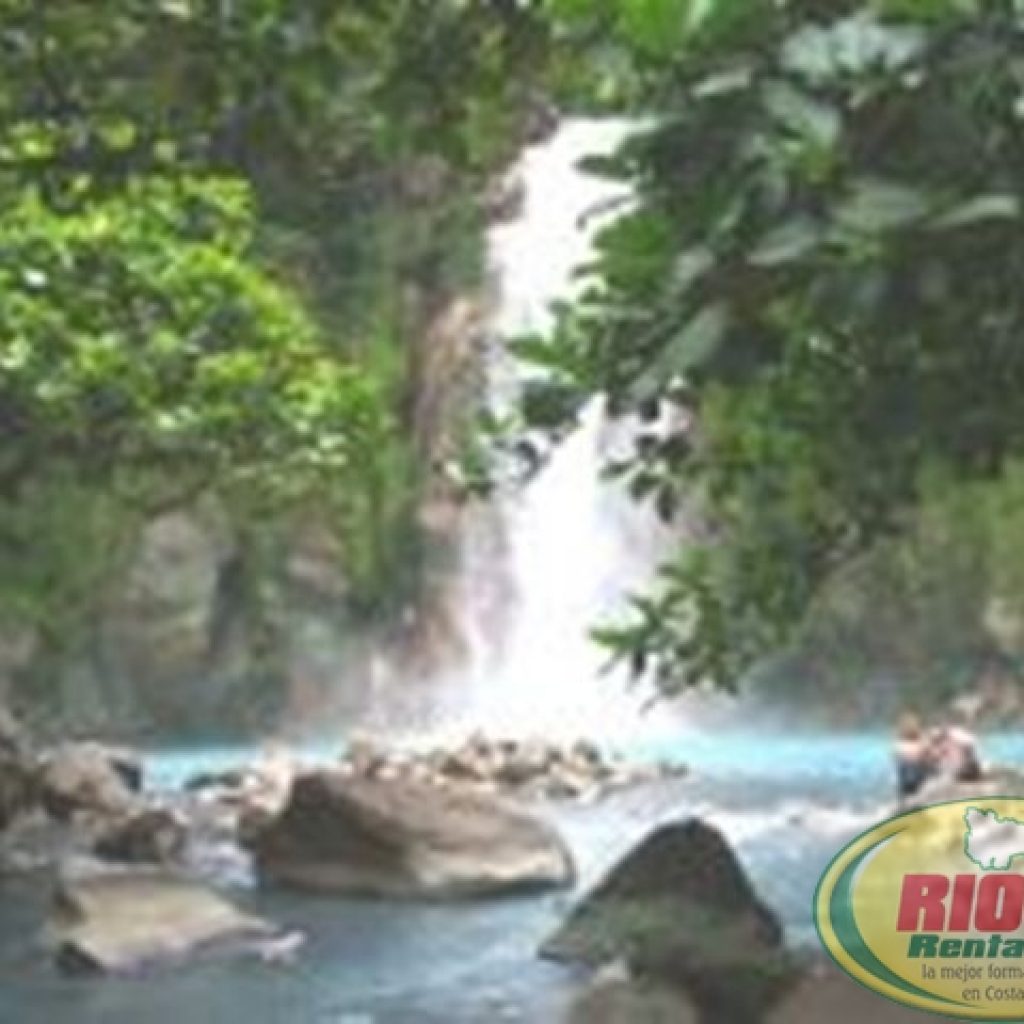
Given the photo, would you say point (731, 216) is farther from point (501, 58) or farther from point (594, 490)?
point (594, 490)

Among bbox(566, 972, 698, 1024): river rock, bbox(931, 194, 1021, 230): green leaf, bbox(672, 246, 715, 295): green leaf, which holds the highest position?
bbox(931, 194, 1021, 230): green leaf

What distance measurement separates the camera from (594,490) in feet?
93.6

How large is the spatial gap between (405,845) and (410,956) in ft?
6.12

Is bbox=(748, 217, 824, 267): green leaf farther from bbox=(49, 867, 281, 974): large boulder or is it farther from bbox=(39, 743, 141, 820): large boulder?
bbox=(39, 743, 141, 820): large boulder

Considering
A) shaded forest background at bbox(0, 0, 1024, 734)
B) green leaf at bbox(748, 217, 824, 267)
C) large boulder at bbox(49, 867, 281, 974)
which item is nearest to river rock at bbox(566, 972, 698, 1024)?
shaded forest background at bbox(0, 0, 1024, 734)

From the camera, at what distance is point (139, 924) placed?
372 inches

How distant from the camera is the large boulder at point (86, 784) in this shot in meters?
16.0

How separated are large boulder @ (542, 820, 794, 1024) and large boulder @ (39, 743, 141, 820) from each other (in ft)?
23.4

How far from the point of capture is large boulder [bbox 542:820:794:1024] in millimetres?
7203

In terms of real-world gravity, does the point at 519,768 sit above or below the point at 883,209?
below

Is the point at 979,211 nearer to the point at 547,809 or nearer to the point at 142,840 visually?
the point at 142,840

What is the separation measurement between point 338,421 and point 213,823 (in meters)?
3.16

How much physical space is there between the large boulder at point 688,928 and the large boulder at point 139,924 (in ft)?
5.17

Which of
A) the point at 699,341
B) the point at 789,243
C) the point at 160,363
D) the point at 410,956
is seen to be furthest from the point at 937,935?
the point at 160,363
